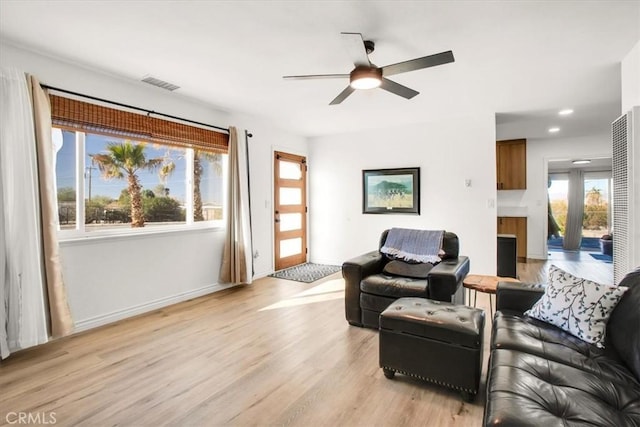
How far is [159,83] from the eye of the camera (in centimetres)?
343

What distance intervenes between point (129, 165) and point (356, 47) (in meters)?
2.79

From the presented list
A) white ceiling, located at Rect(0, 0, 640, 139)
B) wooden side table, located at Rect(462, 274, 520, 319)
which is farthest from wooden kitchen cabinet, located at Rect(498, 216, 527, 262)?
wooden side table, located at Rect(462, 274, 520, 319)

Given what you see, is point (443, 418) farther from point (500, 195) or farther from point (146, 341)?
point (500, 195)

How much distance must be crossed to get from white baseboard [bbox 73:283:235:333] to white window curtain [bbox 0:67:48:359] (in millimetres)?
436

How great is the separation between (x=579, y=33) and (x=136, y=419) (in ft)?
13.1

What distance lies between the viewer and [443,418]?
70.2 inches

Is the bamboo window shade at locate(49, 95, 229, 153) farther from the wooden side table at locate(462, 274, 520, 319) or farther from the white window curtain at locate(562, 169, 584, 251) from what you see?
the white window curtain at locate(562, 169, 584, 251)

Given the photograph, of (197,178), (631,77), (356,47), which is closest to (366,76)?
(356,47)

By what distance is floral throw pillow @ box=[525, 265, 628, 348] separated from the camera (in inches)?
68.4

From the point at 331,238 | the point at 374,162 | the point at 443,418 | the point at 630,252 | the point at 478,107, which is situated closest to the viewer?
the point at 443,418

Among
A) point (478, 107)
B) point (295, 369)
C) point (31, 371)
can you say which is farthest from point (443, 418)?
point (478, 107)

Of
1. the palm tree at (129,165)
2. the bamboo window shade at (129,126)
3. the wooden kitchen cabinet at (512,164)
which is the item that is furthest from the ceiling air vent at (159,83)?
the wooden kitchen cabinet at (512,164)

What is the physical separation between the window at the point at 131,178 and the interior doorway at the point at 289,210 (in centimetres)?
126

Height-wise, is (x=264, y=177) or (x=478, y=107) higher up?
(x=478, y=107)
